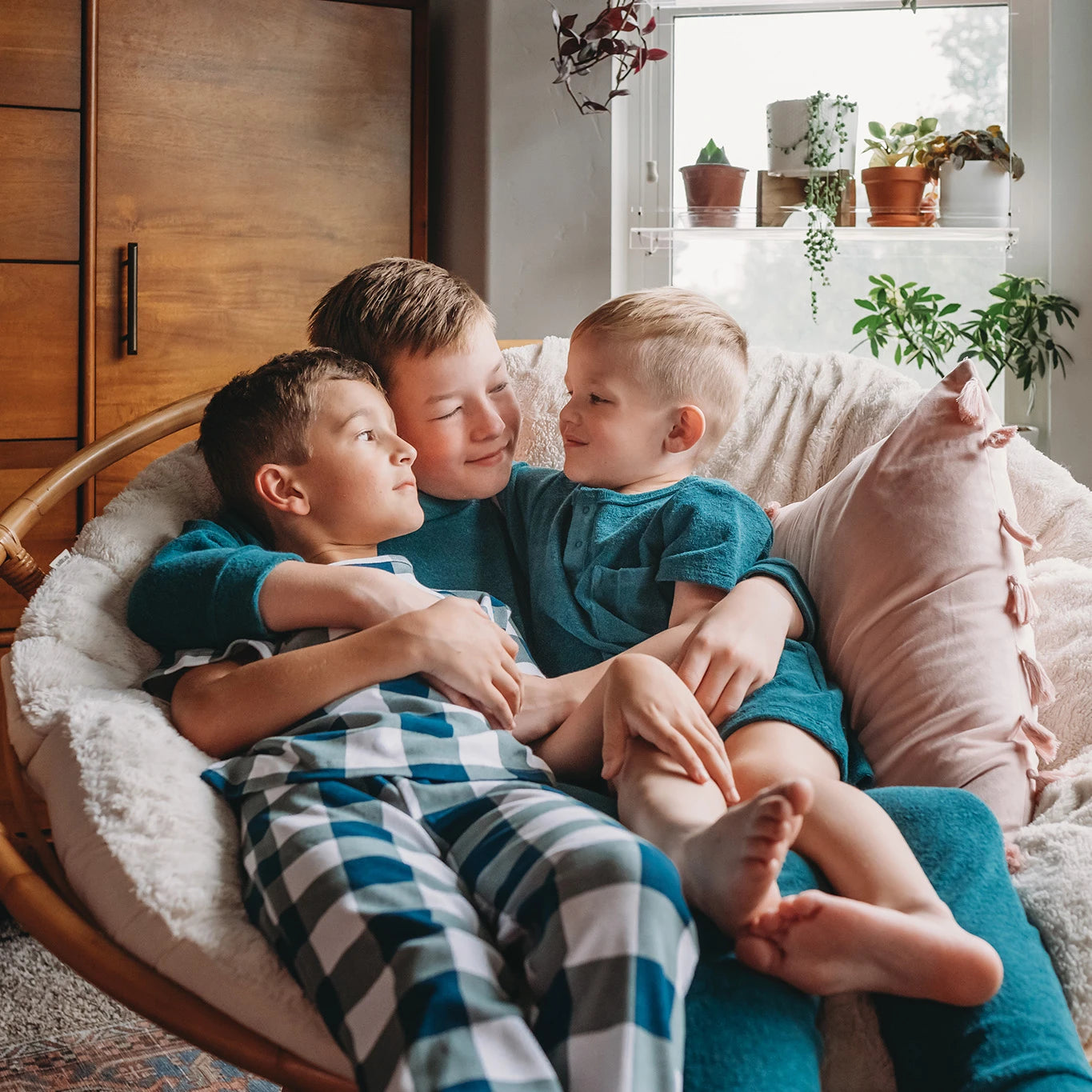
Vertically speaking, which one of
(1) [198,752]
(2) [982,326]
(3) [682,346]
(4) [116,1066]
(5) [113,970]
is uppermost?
(2) [982,326]

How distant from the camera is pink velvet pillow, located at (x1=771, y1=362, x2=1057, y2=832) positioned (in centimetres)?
100

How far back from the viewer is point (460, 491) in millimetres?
1273

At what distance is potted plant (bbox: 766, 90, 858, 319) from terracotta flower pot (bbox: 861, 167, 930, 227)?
0.06m

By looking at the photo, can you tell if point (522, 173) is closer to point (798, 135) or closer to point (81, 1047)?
point (798, 135)

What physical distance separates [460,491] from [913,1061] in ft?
2.46

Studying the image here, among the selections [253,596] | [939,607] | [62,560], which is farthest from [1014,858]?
[62,560]

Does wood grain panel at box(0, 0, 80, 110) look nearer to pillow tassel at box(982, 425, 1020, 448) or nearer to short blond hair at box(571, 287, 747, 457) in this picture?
short blond hair at box(571, 287, 747, 457)

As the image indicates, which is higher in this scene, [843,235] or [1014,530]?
[843,235]

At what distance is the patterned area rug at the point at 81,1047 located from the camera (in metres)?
1.44

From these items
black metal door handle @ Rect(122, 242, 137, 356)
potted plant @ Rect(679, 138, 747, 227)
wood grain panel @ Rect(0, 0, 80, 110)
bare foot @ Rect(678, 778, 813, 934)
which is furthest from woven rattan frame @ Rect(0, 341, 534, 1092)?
potted plant @ Rect(679, 138, 747, 227)

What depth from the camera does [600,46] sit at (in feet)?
6.38

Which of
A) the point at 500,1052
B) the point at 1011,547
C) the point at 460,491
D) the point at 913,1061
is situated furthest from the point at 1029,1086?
the point at 460,491

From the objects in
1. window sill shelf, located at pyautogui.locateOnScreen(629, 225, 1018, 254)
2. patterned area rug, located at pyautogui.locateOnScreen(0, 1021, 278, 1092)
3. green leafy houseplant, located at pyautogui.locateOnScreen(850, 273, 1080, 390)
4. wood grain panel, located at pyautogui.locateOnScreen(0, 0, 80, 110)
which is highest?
wood grain panel, located at pyautogui.locateOnScreen(0, 0, 80, 110)

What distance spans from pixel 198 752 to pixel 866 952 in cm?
56
